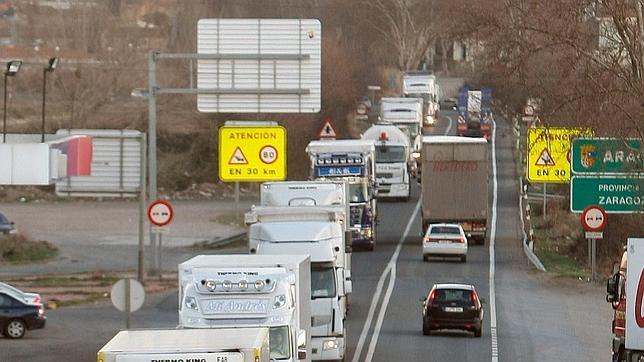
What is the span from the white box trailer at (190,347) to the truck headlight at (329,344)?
9.84 meters

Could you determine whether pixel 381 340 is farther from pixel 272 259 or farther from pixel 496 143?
pixel 496 143

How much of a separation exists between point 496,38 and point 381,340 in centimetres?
728

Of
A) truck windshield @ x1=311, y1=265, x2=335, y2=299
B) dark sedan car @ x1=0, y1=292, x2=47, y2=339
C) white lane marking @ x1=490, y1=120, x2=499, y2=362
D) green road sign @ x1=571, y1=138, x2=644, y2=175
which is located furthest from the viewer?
dark sedan car @ x1=0, y1=292, x2=47, y2=339

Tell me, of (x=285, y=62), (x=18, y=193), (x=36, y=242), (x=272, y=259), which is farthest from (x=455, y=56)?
(x=272, y=259)

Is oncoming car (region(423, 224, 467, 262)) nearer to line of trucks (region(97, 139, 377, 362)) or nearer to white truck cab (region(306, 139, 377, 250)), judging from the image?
white truck cab (region(306, 139, 377, 250))

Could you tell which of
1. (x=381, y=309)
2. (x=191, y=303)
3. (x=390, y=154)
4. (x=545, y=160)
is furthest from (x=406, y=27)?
(x=191, y=303)

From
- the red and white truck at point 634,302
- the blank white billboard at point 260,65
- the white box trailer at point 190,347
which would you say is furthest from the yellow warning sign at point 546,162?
the white box trailer at point 190,347

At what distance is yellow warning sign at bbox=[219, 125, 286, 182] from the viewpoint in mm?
50844

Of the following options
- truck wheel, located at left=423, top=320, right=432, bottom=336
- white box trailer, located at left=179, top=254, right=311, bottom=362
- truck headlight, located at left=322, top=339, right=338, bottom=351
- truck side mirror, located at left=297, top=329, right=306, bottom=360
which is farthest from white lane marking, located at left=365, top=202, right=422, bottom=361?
white box trailer, located at left=179, top=254, right=311, bottom=362

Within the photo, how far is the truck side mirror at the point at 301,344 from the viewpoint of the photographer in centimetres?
2216

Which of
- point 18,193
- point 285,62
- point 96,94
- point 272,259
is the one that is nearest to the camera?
point 272,259

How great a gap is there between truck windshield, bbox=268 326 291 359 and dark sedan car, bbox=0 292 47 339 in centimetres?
1618

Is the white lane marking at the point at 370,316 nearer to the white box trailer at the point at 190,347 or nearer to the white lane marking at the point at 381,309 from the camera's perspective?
the white lane marking at the point at 381,309

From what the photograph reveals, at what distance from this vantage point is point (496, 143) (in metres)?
93.6
